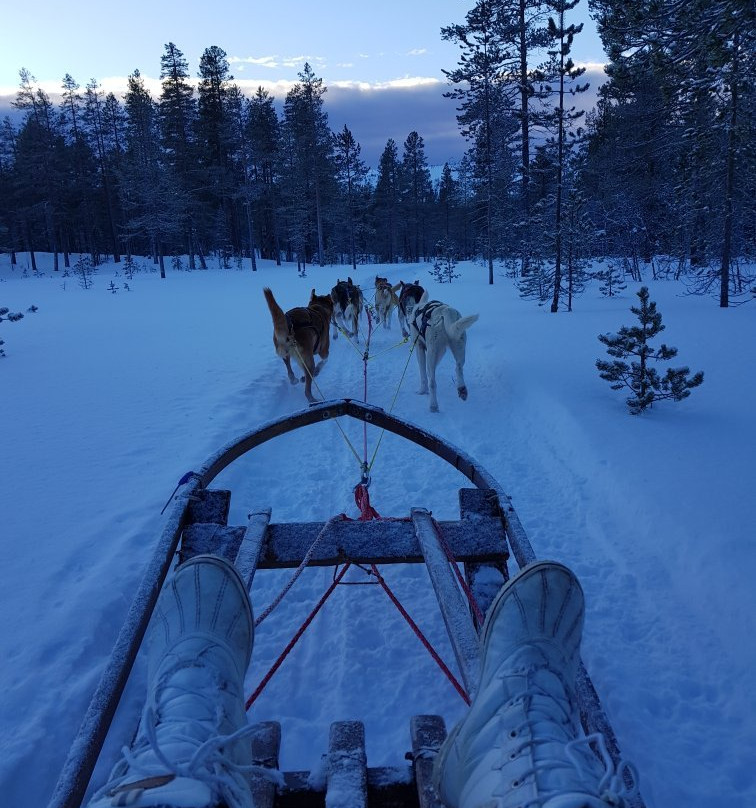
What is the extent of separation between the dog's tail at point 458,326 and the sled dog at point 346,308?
4.70 meters

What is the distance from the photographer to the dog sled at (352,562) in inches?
57.2

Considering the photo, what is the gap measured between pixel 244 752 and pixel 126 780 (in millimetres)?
320

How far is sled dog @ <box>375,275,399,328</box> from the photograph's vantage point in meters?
12.2

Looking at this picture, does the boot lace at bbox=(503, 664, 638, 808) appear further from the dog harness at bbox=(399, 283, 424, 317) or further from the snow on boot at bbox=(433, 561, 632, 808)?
the dog harness at bbox=(399, 283, 424, 317)

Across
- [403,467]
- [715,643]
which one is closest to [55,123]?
[403,467]

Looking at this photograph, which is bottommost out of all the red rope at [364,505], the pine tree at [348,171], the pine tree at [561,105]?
the red rope at [364,505]

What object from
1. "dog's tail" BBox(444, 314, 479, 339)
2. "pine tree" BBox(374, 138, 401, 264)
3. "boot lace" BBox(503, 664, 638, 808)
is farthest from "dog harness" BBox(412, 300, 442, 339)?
"pine tree" BBox(374, 138, 401, 264)

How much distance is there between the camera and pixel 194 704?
1.48 metres

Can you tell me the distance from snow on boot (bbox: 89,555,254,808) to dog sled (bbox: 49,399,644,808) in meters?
0.13

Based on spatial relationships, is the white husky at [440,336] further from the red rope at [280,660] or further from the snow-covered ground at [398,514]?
the red rope at [280,660]

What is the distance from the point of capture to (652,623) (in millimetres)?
2799

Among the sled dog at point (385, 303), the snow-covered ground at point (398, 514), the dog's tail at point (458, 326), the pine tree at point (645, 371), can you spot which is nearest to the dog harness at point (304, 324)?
the snow-covered ground at point (398, 514)

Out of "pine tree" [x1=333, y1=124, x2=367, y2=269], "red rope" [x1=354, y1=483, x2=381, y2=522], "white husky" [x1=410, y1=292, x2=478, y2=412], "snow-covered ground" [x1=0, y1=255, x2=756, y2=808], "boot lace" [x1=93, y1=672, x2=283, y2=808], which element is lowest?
"snow-covered ground" [x1=0, y1=255, x2=756, y2=808]

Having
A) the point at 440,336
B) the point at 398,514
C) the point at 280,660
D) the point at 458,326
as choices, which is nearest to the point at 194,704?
the point at 280,660
